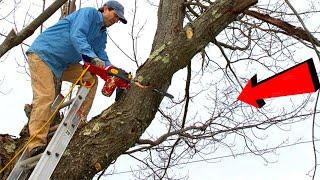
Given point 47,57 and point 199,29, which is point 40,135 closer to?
point 47,57

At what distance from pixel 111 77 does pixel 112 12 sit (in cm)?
62

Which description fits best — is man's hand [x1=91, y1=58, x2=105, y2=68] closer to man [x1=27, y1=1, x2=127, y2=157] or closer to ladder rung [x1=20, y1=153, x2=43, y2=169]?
man [x1=27, y1=1, x2=127, y2=157]

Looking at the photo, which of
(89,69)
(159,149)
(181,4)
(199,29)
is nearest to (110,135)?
(89,69)

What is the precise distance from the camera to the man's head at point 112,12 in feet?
12.3

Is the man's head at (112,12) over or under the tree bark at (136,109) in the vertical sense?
over

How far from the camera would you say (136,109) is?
354cm

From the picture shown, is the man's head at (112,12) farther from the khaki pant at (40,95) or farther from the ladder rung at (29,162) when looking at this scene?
the ladder rung at (29,162)

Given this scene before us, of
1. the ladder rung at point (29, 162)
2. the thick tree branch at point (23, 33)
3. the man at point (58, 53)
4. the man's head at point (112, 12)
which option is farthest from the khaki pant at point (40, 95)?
the thick tree branch at point (23, 33)

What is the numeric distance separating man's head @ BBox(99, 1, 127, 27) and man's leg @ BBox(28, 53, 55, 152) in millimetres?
615

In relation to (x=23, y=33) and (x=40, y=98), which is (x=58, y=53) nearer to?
(x=40, y=98)

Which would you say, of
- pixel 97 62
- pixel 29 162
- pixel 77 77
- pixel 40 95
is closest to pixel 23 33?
pixel 97 62

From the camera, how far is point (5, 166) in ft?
11.6

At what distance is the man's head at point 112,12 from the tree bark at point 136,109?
17.0 inches

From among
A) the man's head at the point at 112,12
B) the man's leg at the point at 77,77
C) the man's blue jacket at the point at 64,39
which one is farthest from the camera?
the man's leg at the point at 77,77
